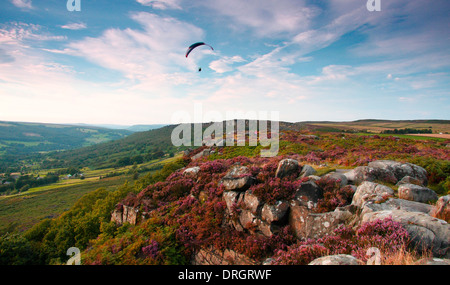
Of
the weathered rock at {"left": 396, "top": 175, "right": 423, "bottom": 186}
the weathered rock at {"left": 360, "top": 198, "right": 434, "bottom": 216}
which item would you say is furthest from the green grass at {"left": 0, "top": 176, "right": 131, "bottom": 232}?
the weathered rock at {"left": 396, "top": 175, "right": 423, "bottom": 186}

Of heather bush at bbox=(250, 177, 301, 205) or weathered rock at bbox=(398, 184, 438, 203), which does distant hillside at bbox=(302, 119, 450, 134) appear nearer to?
weathered rock at bbox=(398, 184, 438, 203)

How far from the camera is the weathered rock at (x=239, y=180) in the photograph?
1148 centimetres

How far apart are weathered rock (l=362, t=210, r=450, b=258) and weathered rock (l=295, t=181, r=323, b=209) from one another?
3.54 metres

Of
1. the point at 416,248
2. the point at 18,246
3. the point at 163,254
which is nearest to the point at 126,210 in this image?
the point at 163,254

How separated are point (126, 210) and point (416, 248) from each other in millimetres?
17410

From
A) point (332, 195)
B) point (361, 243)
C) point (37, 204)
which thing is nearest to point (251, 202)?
point (332, 195)

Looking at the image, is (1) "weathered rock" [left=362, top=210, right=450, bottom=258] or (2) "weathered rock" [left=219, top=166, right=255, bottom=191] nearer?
(1) "weathered rock" [left=362, top=210, right=450, bottom=258]

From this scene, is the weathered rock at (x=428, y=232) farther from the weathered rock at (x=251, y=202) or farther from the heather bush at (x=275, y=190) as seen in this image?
the weathered rock at (x=251, y=202)

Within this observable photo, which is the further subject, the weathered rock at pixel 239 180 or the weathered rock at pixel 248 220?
the weathered rock at pixel 239 180

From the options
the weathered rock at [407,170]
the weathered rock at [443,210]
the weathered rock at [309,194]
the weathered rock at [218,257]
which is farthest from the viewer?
the weathered rock at [407,170]

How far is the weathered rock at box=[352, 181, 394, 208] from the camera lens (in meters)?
7.83

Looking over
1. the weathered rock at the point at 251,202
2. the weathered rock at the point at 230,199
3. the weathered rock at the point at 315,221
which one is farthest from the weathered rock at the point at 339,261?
the weathered rock at the point at 230,199

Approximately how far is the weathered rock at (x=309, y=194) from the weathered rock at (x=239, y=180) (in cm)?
298
